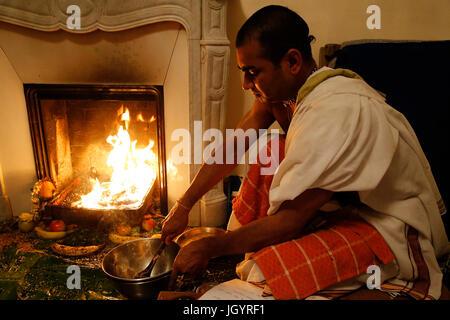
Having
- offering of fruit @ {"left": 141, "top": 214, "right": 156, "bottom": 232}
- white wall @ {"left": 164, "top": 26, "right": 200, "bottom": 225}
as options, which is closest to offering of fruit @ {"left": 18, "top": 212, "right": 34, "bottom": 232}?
offering of fruit @ {"left": 141, "top": 214, "right": 156, "bottom": 232}

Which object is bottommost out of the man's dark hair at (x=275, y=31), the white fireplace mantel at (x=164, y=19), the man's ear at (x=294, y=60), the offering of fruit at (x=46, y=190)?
the offering of fruit at (x=46, y=190)

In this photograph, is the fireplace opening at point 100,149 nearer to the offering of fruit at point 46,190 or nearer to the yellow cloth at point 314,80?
the offering of fruit at point 46,190

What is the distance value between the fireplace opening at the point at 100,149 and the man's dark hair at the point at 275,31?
1200 mm

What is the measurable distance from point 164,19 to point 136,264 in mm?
1322

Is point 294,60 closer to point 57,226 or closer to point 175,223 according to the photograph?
point 175,223

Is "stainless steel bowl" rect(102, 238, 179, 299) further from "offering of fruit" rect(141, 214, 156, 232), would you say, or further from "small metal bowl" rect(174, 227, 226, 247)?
"offering of fruit" rect(141, 214, 156, 232)

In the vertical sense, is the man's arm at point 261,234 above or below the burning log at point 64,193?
above

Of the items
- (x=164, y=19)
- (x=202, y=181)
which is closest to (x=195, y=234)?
(x=202, y=181)

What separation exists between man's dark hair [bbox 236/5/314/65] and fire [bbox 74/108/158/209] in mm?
1543

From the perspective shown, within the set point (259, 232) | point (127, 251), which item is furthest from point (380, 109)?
point (127, 251)

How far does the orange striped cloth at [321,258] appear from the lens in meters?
0.93

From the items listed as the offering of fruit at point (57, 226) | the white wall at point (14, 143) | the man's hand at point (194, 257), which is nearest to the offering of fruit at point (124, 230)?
the offering of fruit at point (57, 226)

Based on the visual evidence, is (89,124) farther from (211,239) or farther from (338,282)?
(338,282)

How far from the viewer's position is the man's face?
1059mm
